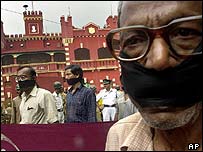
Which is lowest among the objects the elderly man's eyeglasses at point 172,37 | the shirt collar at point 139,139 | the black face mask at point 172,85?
the shirt collar at point 139,139

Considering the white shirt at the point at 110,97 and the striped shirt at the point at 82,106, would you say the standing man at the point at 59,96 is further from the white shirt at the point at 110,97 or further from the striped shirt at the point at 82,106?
the striped shirt at the point at 82,106

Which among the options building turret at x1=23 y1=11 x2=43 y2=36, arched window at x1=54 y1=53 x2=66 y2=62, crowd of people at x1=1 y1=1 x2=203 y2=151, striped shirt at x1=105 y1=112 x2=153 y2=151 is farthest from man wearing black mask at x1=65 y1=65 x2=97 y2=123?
arched window at x1=54 y1=53 x2=66 y2=62

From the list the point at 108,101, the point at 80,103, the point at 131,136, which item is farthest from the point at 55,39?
the point at 131,136

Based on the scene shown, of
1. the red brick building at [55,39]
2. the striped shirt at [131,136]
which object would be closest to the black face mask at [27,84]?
the red brick building at [55,39]

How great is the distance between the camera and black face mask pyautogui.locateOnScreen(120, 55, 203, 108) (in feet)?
2.98

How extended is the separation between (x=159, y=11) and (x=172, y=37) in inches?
2.8

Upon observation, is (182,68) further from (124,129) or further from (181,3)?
(124,129)

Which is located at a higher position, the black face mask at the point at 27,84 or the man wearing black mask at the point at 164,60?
the man wearing black mask at the point at 164,60

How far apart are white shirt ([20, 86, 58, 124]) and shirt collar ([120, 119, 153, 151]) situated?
8.23ft

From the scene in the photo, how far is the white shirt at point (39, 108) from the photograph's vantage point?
11.8 ft

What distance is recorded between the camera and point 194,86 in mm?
933

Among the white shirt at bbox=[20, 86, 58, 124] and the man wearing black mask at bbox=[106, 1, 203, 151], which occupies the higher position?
the man wearing black mask at bbox=[106, 1, 203, 151]

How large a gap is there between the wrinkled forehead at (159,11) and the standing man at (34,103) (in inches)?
104

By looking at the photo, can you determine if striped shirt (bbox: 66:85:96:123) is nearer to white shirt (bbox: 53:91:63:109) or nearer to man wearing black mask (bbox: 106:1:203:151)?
white shirt (bbox: 53:91:63:109)
